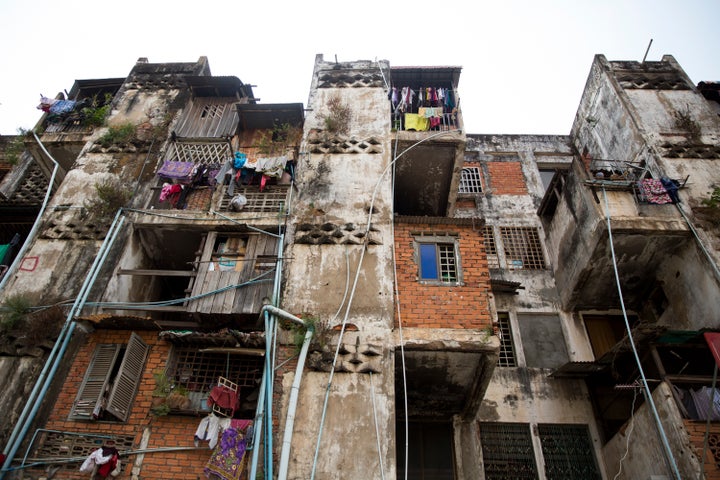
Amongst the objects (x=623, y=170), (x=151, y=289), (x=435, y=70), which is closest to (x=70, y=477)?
(x=151, y=289)

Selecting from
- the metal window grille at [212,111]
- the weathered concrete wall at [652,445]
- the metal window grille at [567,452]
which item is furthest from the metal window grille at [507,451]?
the metal window grille at [212,111]

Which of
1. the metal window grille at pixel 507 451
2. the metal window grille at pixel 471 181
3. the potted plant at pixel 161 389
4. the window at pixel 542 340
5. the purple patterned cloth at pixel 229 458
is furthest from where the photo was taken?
the metal window grille at pixel 471 181

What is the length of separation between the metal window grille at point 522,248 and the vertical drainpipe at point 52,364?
42.4 ft

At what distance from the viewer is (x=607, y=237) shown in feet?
41.7

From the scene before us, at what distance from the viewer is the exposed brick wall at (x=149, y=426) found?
8.65m

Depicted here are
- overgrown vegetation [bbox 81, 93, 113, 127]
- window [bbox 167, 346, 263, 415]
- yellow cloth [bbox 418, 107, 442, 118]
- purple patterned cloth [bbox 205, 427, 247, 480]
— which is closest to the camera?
purple patterned cloth [bbox 205, 427, 247, 480]

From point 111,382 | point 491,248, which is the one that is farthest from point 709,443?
point 111,382

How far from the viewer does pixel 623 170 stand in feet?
48.7

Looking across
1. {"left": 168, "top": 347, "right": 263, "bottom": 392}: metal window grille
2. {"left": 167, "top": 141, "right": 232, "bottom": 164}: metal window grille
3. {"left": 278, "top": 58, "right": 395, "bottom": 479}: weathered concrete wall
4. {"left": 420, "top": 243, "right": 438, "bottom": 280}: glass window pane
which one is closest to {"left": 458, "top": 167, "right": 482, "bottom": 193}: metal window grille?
{"left": 278, "top": 58, "right": 395, "bottom": 479}: weathered concrete wall

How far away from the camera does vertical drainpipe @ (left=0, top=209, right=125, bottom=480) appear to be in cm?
858

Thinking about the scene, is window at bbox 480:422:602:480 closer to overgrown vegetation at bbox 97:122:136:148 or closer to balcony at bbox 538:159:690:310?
balcony at bbox 538:159:690:310

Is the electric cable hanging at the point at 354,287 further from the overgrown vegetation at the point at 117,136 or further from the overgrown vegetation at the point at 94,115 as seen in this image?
the overgrown vegetation at the point at 94,115

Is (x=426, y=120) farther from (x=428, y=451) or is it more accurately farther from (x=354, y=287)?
(x=428, y=451)

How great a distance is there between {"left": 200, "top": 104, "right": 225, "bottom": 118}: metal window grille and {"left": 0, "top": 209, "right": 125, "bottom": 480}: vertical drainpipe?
18.4ft
